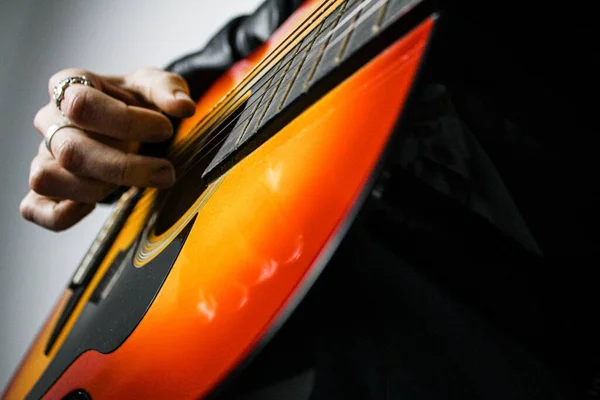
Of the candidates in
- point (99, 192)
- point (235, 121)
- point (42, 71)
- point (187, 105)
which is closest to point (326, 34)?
point (235, 121)

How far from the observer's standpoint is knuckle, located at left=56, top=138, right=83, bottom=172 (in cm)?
51

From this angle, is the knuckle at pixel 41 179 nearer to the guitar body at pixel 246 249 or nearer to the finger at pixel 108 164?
the finger at pixel 108 164

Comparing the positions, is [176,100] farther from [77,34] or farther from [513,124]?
[77,34]

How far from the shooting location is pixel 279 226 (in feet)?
1.03

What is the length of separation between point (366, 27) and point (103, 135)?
15.6 inches

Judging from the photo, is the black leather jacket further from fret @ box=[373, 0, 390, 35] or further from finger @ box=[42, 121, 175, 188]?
finger @ box=[42, 121, 175, 188]

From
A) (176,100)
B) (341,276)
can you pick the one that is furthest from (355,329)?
(176,100)

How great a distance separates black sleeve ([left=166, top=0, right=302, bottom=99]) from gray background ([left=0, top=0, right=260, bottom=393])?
38cm

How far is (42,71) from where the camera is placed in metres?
1.30

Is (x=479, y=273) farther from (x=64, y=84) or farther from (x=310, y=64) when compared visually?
(x=64, y=84)

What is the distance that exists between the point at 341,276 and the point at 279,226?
52 mm

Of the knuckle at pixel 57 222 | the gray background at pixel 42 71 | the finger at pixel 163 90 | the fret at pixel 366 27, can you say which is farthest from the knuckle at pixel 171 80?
the gray background at pixel 42 71

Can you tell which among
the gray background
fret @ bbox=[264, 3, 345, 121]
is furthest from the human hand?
the gray background

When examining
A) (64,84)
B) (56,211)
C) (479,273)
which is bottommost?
(479,273)
